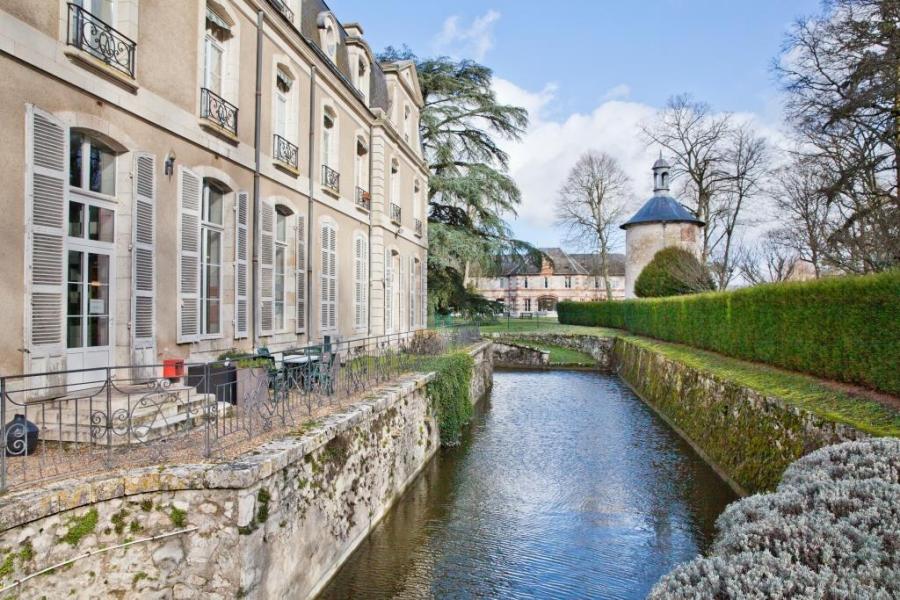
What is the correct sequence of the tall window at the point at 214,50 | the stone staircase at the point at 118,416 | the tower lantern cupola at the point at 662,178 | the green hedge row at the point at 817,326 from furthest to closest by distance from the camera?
1. the tower lantern cupola at the point at 662,178
2. the tall window at the point at 214,50
3. the green hedge row at the point at 817,326
4. the stone staircase at the point at 118,416

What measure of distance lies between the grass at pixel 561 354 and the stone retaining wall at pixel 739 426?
1001 cm

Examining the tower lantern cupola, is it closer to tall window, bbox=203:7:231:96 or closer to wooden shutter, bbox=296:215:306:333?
wooden shutter, bbox=296:215:306:333

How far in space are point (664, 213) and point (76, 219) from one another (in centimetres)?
3081

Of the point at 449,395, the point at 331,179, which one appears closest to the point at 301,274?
the point at 331,179

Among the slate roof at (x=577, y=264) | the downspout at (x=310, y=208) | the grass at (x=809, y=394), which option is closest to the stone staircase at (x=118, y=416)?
the downspout at (x=310, y=208)

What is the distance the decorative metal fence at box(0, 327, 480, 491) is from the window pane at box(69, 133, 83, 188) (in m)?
1.96

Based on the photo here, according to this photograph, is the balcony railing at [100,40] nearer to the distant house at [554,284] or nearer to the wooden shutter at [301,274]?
the wooden shutter at [301,274]

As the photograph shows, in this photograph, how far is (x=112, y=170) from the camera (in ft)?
21.0

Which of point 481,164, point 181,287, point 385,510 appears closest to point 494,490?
point 385,510

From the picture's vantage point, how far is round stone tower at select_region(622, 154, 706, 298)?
3161cm

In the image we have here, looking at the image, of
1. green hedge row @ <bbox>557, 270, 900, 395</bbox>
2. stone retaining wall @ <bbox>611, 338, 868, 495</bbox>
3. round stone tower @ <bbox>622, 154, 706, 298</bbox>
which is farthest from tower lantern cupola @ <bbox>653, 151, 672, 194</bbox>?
stone retaining wall @ <bbox>611, 338, 868, 495</bbox>

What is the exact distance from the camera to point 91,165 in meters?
6.11

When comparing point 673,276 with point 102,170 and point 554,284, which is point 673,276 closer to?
point 102,170

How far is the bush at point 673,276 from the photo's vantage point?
2468 cm
